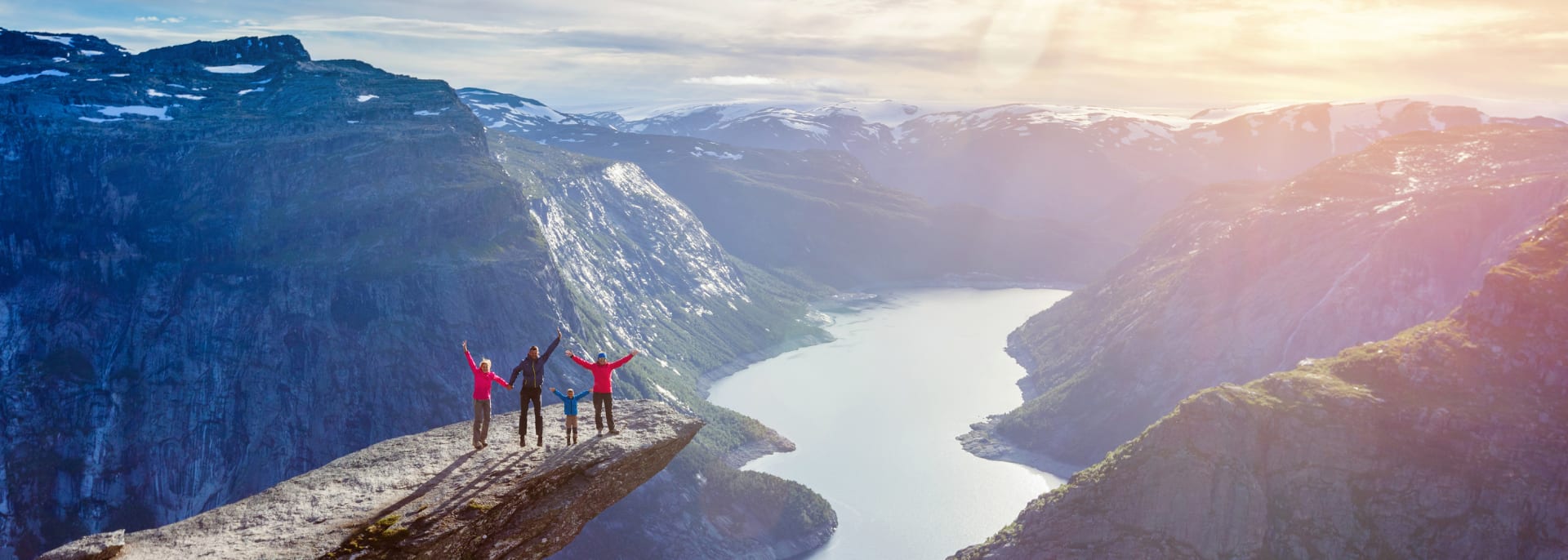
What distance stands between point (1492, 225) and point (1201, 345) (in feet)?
176

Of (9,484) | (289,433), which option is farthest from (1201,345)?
(9,484)

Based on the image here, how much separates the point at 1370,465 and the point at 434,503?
87.8 metres

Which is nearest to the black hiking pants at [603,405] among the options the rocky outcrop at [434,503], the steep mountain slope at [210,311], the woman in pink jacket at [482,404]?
the rocky outcrop at [434,503]

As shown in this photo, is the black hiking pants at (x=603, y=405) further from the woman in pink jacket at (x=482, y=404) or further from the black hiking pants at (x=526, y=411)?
the woman in pink jacket at (x=482, y=404)

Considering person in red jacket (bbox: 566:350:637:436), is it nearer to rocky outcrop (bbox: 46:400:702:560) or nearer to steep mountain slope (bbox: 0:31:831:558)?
rocky outcrop (bbox: 46:400:702:560)

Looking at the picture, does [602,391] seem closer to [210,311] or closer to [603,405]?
[603,405]

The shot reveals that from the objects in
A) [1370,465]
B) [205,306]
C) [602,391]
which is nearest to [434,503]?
[602,391]

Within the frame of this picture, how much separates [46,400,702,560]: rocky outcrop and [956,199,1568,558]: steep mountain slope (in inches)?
2473

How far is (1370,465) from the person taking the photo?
9200cm

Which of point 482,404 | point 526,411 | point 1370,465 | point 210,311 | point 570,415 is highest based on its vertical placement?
point 482,404

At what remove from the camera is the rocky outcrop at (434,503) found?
1406 inches

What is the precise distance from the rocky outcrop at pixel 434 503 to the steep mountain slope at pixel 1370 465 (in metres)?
62.8

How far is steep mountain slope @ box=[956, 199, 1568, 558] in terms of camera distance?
289 ft

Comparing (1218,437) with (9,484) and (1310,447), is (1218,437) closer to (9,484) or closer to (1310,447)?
(1310,447)
